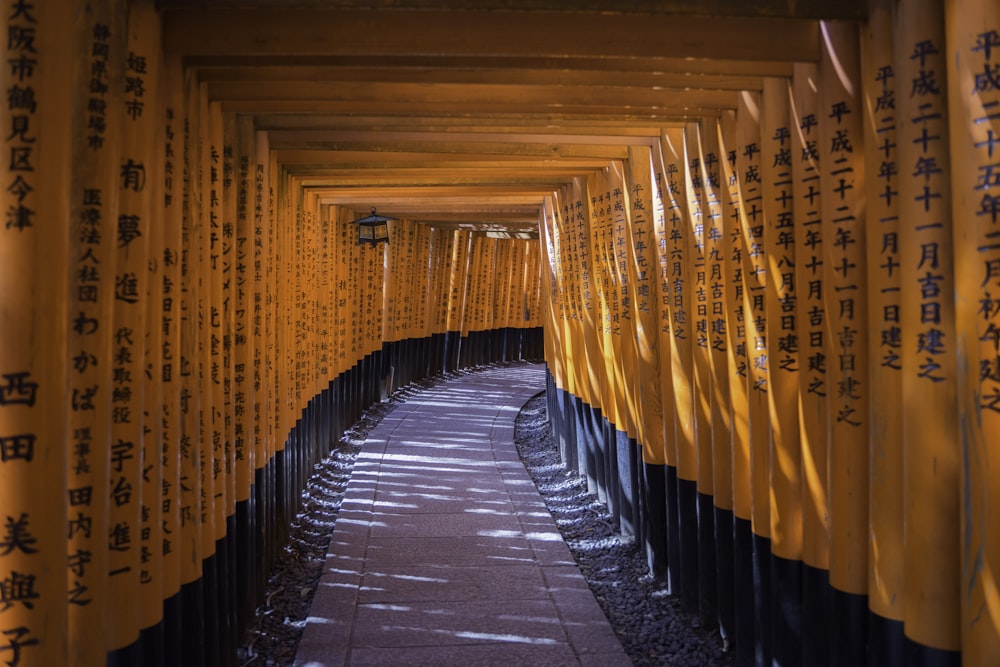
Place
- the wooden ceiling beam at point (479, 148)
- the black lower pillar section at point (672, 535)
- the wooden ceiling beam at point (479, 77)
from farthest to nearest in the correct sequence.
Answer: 1. the wooden ceiling beam at point (479, 148)
2. the black lower pillar section at point (672, 535)
3. the wooden ceiling beam at point (479, 77)

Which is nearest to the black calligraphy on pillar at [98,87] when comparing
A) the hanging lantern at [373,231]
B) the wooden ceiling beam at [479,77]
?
the wooden ceiling beam at [479,77]

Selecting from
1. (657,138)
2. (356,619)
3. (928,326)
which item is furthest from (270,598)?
(928,326)

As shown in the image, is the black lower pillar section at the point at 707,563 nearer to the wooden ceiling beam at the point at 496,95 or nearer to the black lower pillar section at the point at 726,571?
the black lower pillar section at the point at 726,571

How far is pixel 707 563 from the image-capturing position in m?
4.73

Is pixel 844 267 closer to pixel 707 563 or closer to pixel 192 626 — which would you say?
pixel 707 563

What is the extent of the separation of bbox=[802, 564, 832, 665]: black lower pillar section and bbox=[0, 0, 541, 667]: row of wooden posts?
2.61 m

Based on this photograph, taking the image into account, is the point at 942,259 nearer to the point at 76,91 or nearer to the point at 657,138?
the point at 76,91

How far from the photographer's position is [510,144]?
6035mm

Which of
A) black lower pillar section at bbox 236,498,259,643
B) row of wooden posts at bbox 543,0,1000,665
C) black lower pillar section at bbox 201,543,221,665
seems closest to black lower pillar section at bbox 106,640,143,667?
black lower pillar section at bbox 201,543,221,665

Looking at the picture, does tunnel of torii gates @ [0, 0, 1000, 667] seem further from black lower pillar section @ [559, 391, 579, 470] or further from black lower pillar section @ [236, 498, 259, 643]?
black lower pillar section @ [559, 391, 579, 470]

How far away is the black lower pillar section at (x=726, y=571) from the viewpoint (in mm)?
4438

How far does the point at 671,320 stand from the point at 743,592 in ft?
5.87

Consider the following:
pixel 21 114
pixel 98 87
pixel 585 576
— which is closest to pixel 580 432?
pixel 585 576

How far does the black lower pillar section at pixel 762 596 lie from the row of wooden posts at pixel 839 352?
0.01m
